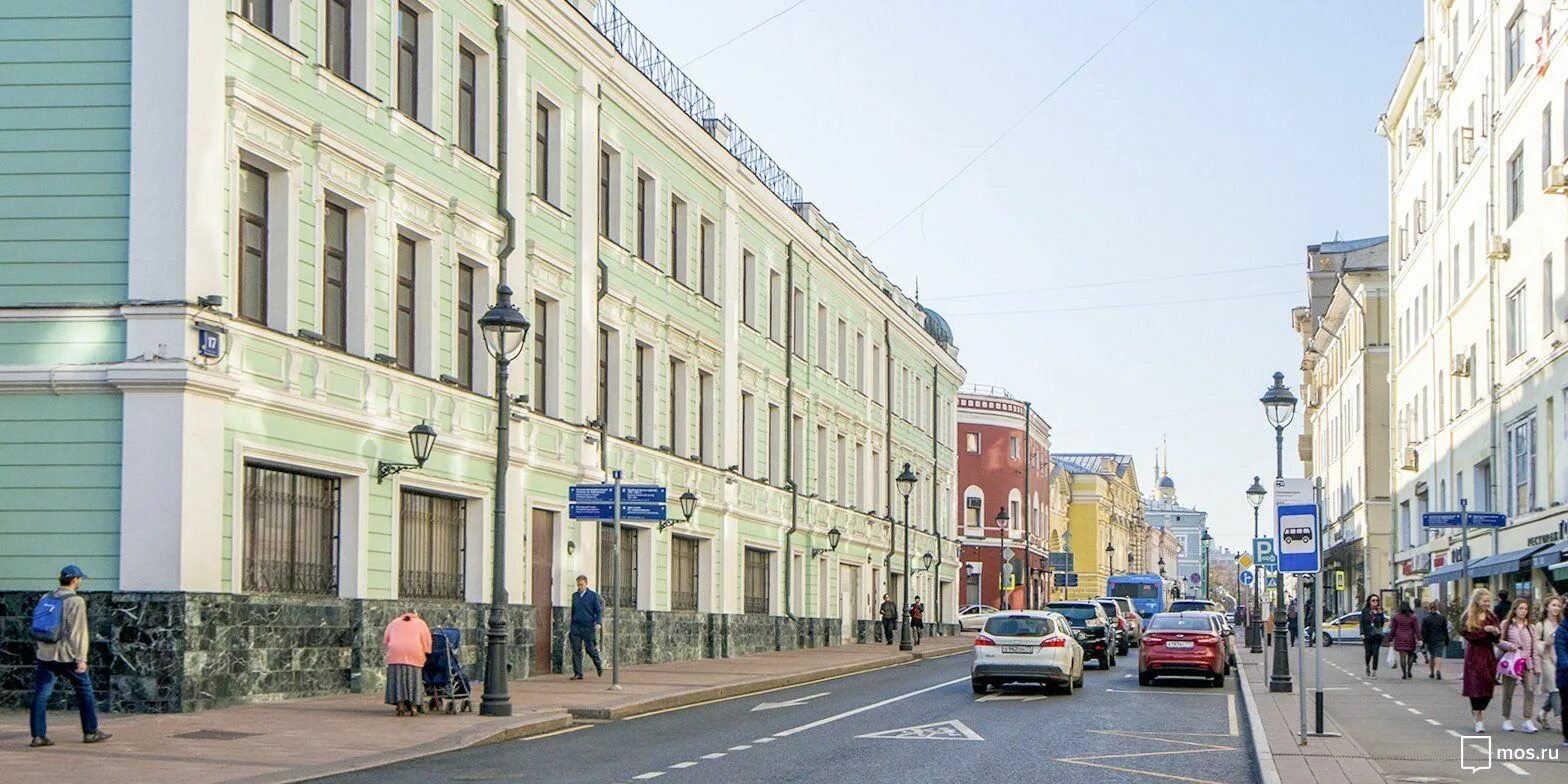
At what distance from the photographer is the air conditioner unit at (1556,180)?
3305 centimetres

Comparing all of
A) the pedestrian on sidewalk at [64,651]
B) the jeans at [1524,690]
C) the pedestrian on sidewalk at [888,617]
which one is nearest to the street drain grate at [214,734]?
the pedestrian on sidewalk at [64,651]

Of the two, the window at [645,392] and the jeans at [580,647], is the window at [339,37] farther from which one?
the window at [645,392]

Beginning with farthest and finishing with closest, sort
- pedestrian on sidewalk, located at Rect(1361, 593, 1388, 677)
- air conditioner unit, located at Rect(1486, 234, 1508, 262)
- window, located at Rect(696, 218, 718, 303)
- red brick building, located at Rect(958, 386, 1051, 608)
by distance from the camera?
1. red brick building, located at Rect(958, 386, 1051, 608)
2. window, located at Rect(696, 218, 718, 303)
3. air conditioner unit, located at Rect(1486, 234, 1508, 262)
4. pedestrian on sidewalk, located at Rect(1361, 593, 1388, 677)

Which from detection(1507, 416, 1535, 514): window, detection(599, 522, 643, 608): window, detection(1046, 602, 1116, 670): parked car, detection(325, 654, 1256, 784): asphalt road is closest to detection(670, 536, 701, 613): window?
detection(599, 522, 643, 608): window

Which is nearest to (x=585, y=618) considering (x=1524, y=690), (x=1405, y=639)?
(x=1524, y=690)

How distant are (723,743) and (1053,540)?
9127 cm

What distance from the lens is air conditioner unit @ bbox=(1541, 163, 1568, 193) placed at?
3305 cm

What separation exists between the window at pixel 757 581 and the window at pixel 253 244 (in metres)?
22.5

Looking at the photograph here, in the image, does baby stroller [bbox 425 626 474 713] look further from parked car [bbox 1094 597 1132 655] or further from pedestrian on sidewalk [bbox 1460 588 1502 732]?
parked car [bbox 1094 597 1132 655]

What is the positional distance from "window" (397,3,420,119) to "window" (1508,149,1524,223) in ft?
79.2

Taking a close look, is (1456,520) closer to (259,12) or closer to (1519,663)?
(1519,663)

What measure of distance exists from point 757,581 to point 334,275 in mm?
21967

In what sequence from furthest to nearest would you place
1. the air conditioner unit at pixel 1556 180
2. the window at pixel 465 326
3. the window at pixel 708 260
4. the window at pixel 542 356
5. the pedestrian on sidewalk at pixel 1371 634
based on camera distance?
the window at pixel 708 260 → the pedestrian on sidewalk at pixel 1371 634 → the air conditioner unit at pixel 1556 180 → the window at pixel 542 356 → the window at pixel 465 326

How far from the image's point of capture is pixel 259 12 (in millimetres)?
22359
